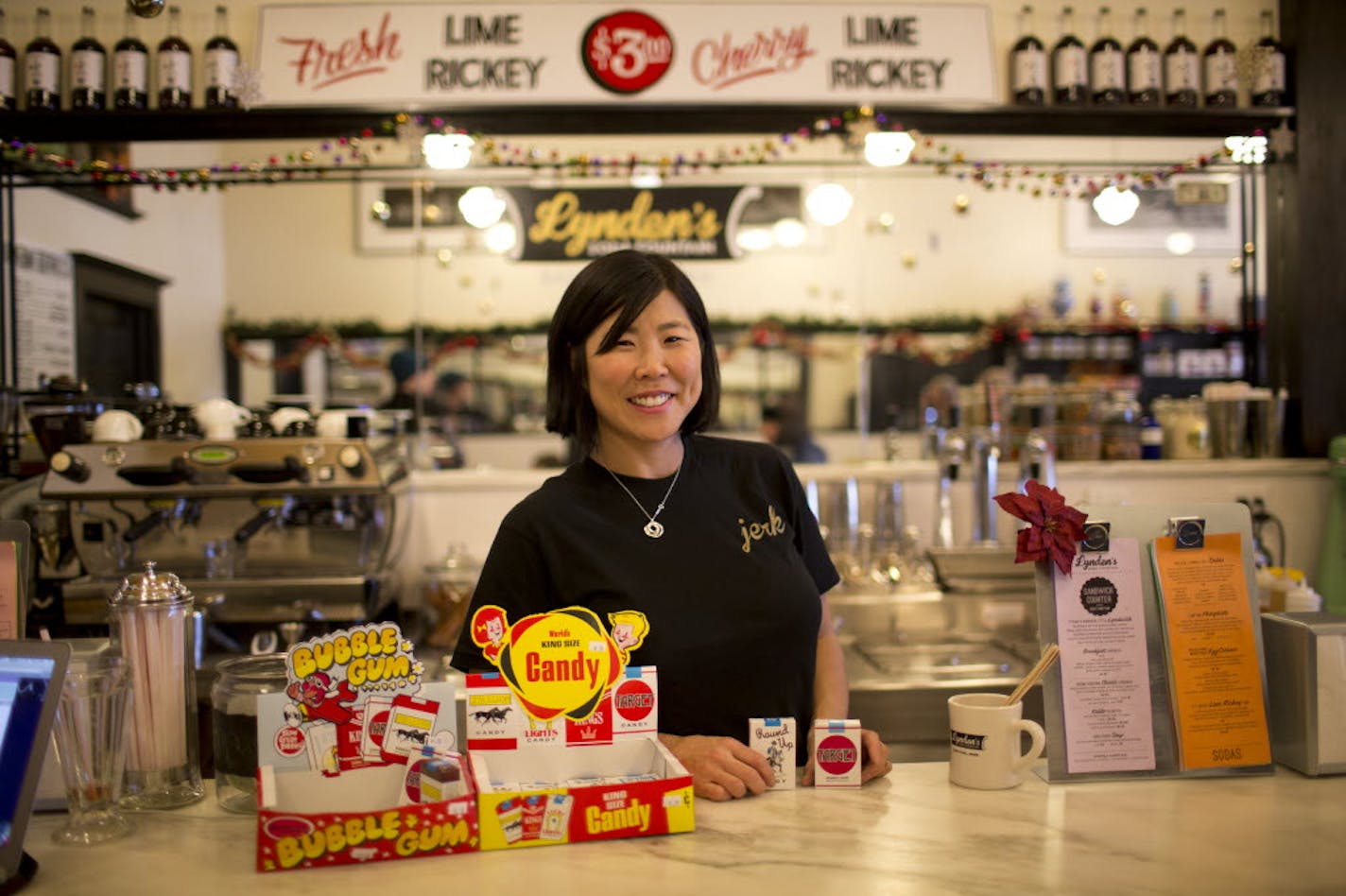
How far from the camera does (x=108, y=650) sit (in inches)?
54.3

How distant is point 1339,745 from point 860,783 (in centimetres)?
66

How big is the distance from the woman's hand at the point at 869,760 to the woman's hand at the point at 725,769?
66 mm

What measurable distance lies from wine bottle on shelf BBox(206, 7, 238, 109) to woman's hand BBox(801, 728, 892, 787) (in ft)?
10.7

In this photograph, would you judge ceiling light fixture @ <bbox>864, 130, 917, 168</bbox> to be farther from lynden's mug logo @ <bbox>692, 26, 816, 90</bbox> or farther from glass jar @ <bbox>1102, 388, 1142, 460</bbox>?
glass jar @ <bbox>1102, 388, 1142, 460</bbox>

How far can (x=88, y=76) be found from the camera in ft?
12.2

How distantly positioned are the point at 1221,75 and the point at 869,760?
342cm

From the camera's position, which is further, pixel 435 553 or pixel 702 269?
pixel 702 269

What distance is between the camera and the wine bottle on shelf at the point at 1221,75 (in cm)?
388

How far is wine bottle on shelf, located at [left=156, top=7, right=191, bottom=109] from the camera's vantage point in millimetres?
3742

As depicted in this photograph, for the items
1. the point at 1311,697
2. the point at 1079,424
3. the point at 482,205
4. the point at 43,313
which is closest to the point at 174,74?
the point at 482,205

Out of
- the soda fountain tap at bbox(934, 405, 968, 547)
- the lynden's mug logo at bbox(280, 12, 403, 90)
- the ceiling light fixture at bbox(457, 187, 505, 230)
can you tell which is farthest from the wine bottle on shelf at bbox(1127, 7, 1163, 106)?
the lynden's mug logo at bbox(280, 12, 403, 90)

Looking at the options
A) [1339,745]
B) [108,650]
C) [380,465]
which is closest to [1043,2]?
[380,465]

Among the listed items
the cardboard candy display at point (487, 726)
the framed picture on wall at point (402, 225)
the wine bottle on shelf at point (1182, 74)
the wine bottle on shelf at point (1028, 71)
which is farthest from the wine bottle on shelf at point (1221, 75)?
the framed picture on wall at point (402, 225)

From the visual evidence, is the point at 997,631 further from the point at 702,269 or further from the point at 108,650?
the point at 702,269
